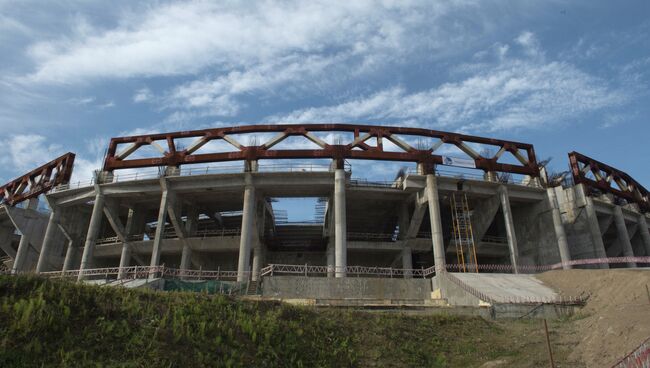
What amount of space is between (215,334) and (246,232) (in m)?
20.0

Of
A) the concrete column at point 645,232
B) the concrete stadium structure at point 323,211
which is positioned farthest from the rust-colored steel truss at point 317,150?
the concrete column at point 645,232

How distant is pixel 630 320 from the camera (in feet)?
42.0

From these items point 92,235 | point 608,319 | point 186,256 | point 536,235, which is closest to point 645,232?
point 536,235

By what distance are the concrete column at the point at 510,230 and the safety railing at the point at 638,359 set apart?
23.3 m

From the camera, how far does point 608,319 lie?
13.8 metres

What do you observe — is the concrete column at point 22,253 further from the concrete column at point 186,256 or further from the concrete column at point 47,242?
the concrete column at point 186,256

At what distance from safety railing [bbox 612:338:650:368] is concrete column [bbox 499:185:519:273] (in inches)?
918

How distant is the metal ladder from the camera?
3506cm

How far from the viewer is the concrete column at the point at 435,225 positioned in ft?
99.3

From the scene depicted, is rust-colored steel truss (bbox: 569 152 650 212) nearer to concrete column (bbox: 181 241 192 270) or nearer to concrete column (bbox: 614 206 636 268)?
concrete column (bbox: 614 206 636 268)

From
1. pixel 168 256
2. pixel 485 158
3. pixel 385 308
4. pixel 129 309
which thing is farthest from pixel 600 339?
pixel 168 256

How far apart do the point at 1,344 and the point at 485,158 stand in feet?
116

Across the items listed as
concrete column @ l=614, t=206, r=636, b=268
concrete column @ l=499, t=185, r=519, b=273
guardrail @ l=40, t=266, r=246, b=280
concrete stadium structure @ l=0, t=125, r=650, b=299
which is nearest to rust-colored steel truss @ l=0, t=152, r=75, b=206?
concrete stadium structure @ l=0, t=125, r=650, b=299

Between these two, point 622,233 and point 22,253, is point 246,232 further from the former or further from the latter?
point 622,233
